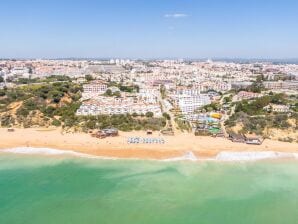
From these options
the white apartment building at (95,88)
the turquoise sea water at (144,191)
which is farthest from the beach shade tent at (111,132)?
the white apartment building at (95,88)

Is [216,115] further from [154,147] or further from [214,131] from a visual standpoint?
[154,147]

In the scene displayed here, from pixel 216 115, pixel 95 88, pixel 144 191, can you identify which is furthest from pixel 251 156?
pixel 95 88

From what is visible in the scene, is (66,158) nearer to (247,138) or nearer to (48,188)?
(48,188)

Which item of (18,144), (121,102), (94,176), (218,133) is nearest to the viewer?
(94,176)

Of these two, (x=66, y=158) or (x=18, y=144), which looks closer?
(x=66, y=158)

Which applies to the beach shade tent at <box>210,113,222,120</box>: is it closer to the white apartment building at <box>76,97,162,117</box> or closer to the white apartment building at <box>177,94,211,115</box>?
the white apartment building at <box>177,94,211,115</box>

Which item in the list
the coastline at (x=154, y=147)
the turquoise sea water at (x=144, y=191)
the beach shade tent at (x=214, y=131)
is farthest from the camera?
the beach shade tent at (x=214, y=131)

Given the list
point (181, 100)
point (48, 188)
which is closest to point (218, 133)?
point (181, 100)

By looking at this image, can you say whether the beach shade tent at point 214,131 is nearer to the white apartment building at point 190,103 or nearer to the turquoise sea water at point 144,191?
the turquoise sea water at point 144,191
